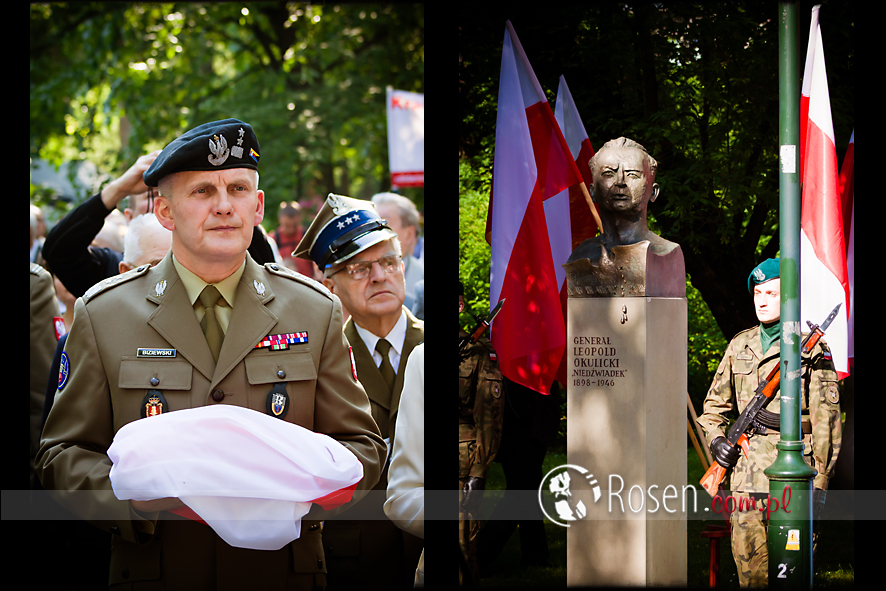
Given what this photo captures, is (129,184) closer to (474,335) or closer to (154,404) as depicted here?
(154,404)

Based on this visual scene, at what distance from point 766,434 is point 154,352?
9.19 feet

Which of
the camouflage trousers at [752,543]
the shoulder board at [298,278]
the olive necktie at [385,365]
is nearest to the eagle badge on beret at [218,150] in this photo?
the shoulder board at [298,278]

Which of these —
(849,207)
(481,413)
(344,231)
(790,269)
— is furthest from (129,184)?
(849,207)

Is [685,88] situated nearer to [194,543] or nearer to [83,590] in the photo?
[194,543]

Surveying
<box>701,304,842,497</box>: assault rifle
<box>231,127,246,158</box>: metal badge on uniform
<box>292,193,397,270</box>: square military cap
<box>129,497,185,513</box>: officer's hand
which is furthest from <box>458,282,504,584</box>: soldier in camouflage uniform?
<box>129,497,185,513</box>: officer's hand

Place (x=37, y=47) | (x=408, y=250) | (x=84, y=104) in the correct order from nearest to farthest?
(x=408, y=250) → (x=37, y=47) → (x=84, y=104)

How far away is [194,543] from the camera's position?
307cm

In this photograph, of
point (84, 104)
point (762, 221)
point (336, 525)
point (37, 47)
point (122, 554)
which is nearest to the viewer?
point (122, 554)

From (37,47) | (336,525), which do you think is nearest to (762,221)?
(336,525)

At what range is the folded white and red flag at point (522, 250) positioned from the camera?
4.05 metres

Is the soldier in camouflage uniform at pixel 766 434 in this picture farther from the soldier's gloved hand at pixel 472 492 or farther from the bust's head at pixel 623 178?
the soldier's gloved hand at pixel 472 492

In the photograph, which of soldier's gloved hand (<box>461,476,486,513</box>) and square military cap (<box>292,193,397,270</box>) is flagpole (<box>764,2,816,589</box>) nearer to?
soldier's gloved hand (<box>461,476,486,513</box>)

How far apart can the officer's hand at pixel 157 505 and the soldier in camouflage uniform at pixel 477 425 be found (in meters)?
1.68
